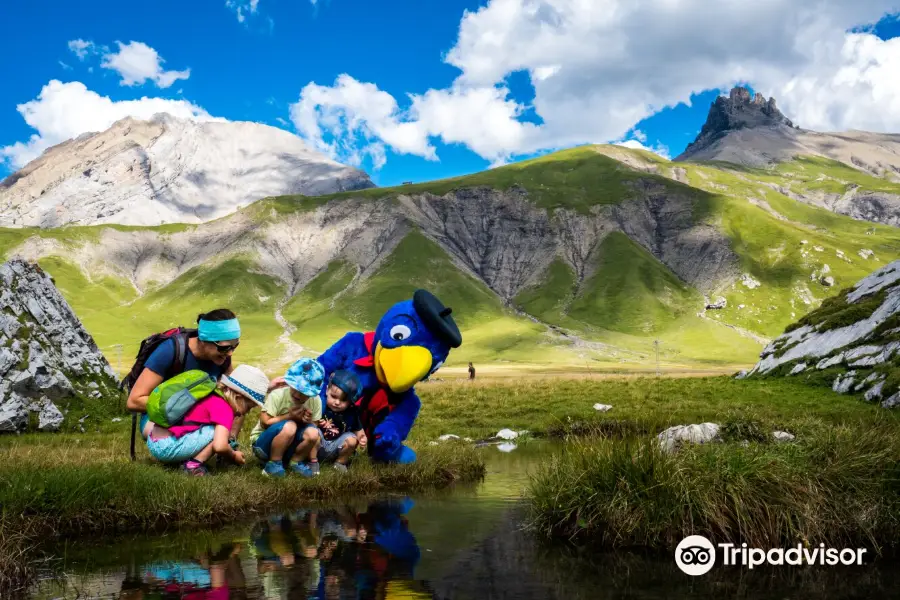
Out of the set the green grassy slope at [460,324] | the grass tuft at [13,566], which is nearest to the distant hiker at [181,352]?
the grass tuft at [13,566]

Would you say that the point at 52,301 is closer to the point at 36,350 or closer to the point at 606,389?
the point at 36,350

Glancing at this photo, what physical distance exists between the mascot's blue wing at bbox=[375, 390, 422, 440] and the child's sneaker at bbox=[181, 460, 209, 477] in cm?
284

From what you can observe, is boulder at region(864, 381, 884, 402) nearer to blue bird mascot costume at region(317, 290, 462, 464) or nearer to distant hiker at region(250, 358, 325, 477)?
blue bird mascot costume at region(317, 290, 462, 464)

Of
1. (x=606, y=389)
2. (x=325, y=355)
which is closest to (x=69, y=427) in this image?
(x=325, y=355)

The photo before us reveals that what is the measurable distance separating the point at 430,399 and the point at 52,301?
49.9ft

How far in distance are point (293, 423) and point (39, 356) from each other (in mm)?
11434

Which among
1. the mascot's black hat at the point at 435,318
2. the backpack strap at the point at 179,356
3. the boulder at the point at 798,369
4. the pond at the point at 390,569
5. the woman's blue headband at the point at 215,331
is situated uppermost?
the boulder at the point at 798,369

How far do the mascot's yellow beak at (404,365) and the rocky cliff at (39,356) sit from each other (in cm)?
1098

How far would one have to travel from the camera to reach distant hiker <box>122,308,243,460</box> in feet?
32.8

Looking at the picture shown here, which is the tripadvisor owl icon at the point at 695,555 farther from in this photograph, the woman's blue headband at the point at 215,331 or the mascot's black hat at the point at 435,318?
the woman's blue headband at the point at 215,331

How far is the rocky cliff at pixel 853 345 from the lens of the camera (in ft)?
77.0

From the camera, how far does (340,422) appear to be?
11.5 metres

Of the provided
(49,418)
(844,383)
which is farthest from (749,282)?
(49,418)

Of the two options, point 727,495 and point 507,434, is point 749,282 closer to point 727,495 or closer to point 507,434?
point 507,434
